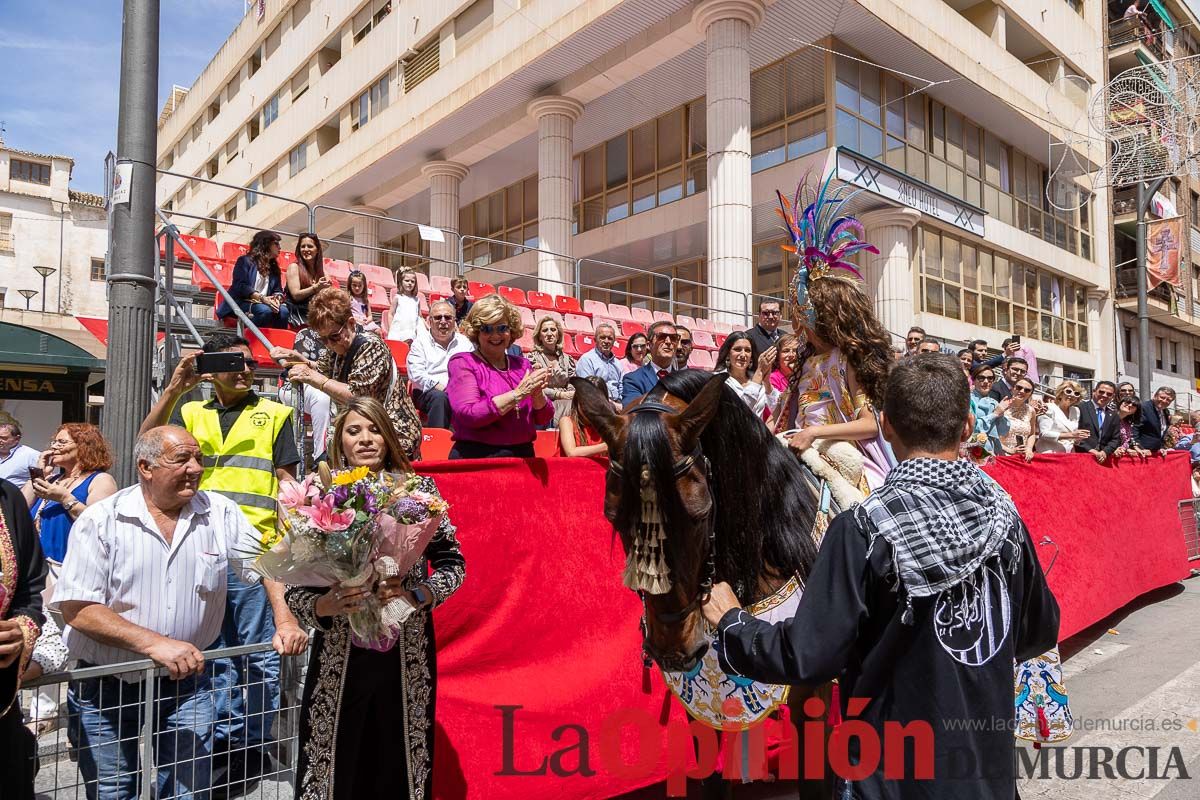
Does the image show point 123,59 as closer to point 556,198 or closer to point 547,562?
point 547,562

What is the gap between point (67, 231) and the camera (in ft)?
141

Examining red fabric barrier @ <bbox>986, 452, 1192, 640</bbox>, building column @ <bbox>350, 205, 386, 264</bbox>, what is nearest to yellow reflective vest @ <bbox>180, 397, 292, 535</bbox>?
red fabric barrier @ <bbox>986, 452, 1192, 640</bbox>

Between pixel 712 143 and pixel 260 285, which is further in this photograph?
pixel 712 143

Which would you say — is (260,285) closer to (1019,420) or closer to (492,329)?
(492,329)

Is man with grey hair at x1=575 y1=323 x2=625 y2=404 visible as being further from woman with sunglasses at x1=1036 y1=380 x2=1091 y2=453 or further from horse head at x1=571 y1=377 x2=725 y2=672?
woman with sunglasses at x1=1036 y1=380 x2=1091 y2=453

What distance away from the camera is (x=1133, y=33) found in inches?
1107

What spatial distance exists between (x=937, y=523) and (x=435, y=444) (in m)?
4.52

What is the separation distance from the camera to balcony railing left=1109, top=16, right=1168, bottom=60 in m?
26.9

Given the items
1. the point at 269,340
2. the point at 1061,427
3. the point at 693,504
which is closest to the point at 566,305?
the point at 269,340

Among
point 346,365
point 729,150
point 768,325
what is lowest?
point 346,365

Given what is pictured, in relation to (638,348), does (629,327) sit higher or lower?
higher

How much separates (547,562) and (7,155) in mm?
57669

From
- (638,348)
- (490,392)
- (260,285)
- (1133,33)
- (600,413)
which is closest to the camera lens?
(600,413)

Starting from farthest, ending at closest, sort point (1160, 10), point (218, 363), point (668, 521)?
1. point (1160, 10)
2. point (218, 363)
3. point (668, 521)
